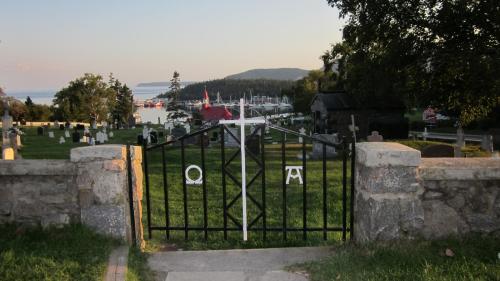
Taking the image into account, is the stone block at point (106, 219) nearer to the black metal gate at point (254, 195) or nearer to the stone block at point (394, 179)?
the black metal gate at point (254, 195)

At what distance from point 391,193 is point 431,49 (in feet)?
45.9

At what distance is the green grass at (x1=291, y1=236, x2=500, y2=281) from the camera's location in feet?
12.6

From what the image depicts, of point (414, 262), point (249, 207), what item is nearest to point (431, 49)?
point (249, 207)

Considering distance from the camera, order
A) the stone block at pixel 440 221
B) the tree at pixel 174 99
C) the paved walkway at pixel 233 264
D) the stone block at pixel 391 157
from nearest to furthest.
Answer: the paved walkway at pixel 233 264
the stone block at pixel 391 157
the stone block at pixel 440 221
the tree at pixel 174 99

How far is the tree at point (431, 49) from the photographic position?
50.0 ft

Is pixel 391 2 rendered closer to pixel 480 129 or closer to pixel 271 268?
pixel 271 268

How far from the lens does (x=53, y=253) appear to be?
4.19 m

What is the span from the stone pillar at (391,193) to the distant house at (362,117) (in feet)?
83.8

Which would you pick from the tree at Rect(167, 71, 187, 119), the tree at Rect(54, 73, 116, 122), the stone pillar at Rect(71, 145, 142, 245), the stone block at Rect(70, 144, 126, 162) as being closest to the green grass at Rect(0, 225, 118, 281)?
the stone pillar at Rect(71, 145, 142, 245)

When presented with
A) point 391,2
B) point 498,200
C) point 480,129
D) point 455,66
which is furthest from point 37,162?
point 480,129

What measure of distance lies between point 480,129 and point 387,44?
1900 cm

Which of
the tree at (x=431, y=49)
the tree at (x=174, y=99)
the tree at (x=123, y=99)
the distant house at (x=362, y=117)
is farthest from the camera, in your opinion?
the tree at (x=123, y=99)

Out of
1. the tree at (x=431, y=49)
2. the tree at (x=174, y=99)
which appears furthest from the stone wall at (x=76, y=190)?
the tree at (x=174, y=99)

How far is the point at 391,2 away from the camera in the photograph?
17062 mm
